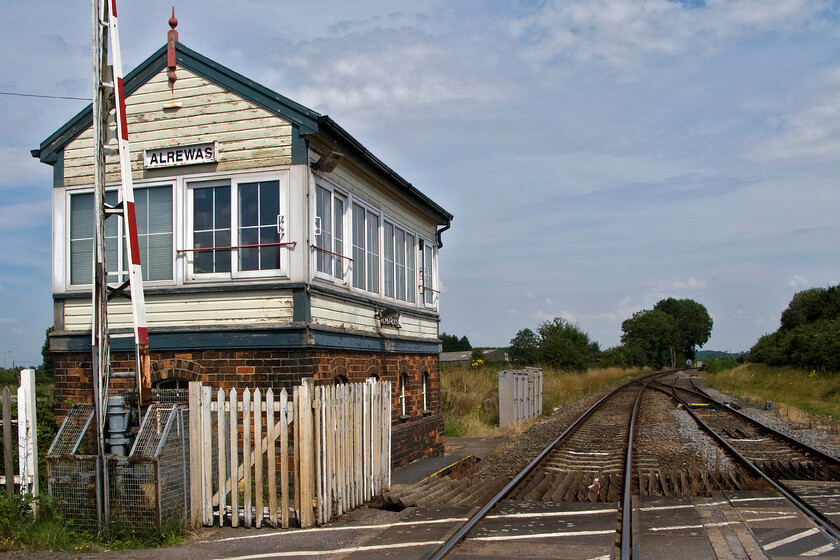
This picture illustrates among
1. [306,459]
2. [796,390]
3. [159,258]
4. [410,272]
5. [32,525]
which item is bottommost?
[796,390]

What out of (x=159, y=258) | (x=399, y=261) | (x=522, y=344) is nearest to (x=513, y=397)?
(x=399, y=261)

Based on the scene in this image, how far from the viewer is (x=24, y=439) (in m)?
7.65

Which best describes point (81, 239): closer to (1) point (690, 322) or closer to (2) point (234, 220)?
(2) point (234, 220)

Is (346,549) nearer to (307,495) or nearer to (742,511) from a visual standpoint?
(307,495)

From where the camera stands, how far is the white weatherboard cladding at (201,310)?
994 cm

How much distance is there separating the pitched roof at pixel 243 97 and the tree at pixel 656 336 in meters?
104

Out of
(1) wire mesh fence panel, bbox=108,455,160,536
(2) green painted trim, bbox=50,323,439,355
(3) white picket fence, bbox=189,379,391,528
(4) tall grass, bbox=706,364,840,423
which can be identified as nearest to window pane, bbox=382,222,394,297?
(2) green painted trim, bbox=50,323,439,355

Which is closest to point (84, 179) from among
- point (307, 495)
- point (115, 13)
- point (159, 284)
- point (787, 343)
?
point (159, 284)

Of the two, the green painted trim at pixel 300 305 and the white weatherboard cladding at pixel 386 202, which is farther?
the white weatherboard cladding at pixel 386 202

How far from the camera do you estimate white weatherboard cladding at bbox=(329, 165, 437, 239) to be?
11453 mm

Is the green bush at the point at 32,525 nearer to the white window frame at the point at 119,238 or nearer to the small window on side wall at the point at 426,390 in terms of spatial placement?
the white window frame at the point at 119,238

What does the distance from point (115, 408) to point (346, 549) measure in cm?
267

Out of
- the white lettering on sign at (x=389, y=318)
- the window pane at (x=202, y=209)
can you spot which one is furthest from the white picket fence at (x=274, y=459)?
the white lettering on sign at (x=389, y=318)

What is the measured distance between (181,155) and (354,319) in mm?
3284
